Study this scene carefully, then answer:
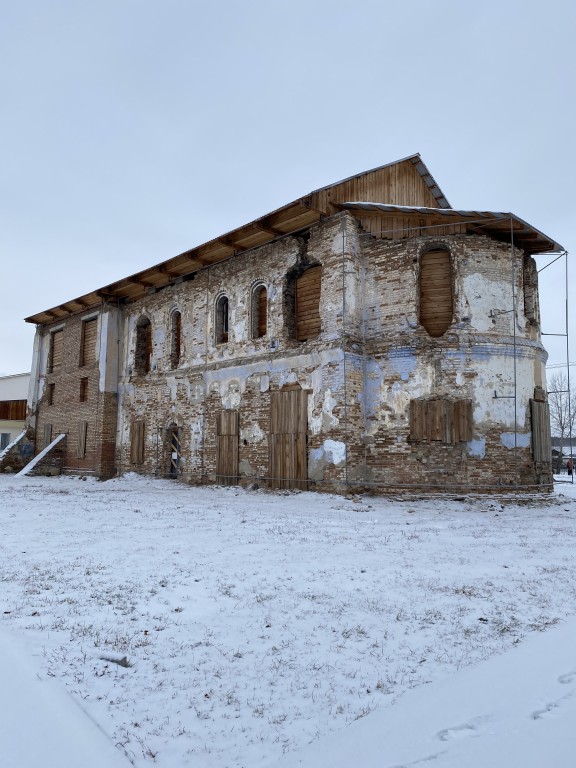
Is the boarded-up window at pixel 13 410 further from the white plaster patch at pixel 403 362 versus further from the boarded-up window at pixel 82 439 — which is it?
the white plaster patch at pixel 403 362

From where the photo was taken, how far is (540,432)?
13773 mm

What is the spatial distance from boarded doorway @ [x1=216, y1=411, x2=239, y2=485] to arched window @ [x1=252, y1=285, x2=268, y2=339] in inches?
95.8

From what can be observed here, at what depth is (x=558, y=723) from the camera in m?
2.66

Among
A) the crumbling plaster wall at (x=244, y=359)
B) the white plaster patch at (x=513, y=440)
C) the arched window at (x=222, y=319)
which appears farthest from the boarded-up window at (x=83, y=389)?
the white plaster patch at (x=513, y=440)

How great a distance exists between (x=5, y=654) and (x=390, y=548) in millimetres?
4803

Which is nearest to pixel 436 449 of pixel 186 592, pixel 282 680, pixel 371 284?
pixel 371 284

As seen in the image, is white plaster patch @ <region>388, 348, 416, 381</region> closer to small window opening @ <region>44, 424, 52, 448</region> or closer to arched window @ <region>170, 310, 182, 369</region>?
arched window @ <region>170, 310, 182, 369</region>

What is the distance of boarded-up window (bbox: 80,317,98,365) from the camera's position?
22.3 m

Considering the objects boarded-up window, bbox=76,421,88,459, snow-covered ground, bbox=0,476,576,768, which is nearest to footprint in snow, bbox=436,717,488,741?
snow-covered ground, bbox=0,476,576,768

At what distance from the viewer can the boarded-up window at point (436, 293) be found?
1377 centimetres

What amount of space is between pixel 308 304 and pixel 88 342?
11.5 metres

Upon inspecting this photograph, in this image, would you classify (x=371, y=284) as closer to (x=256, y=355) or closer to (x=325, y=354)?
(x=325, y=354)

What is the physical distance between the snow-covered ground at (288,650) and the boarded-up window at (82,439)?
14.8 m

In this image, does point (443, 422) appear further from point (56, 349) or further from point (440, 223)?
point (56, 349)
